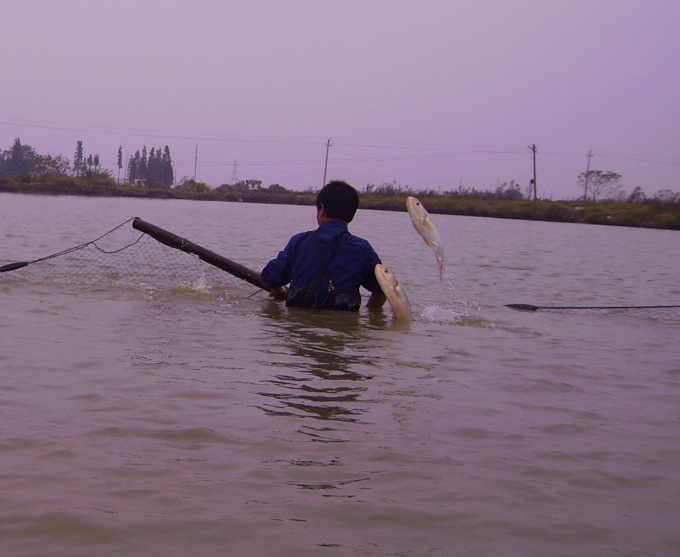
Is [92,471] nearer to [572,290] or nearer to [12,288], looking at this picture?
[12,288]

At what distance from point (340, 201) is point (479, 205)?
52.1 metres

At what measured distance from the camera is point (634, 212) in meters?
49.6

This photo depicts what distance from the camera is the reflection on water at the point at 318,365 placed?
4.21 meters

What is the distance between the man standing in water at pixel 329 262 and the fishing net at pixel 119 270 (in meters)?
2.48

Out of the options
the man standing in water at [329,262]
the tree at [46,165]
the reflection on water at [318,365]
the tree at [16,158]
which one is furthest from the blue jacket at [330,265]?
the tree at [16,158]

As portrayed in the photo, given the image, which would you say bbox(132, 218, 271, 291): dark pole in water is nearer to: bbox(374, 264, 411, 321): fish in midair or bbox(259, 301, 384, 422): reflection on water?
bbox(259, 301, 384, 422): reflection on water

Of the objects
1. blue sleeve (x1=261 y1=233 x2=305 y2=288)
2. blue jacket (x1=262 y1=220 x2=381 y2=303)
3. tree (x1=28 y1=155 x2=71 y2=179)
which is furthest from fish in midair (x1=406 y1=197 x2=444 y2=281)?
tree (x1=28 y1=155 x2=71 y2=179)

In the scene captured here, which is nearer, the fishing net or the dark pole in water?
the dark pole in water

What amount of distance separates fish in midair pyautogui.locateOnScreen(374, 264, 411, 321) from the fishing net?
124 inches

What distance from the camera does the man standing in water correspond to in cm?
720

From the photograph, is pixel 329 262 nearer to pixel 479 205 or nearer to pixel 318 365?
pixel 318 365

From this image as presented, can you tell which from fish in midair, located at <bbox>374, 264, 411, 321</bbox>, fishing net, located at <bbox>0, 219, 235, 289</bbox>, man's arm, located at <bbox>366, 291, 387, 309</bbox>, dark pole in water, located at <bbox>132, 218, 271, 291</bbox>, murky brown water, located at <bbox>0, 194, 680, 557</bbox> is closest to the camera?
murky brown water, located at <bbox>0, 194, 680, 557</bbox>

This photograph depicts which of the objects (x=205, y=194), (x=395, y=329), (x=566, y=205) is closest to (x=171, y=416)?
(x=395, y=329)

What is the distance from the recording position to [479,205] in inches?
2297
